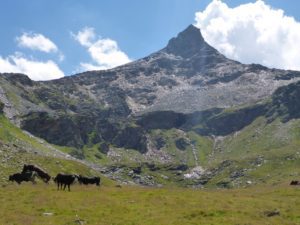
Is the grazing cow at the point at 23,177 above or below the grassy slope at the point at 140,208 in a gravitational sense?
above

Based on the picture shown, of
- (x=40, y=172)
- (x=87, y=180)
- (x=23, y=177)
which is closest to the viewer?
(x=87, y=180)

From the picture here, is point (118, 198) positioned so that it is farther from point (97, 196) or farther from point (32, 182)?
point (32, 182)

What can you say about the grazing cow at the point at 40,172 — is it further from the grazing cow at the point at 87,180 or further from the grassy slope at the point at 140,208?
the grassy slope at the point at 140,208

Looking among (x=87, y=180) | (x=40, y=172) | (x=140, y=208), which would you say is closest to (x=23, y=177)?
(x=40, y=172)

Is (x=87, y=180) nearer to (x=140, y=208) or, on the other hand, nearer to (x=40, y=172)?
(x=40, y=172)

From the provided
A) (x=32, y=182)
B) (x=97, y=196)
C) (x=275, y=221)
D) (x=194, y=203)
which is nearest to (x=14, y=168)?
(x=32, y=182)

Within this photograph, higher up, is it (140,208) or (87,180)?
(87,180)

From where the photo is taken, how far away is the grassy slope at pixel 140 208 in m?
36.6

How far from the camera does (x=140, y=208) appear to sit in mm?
41688

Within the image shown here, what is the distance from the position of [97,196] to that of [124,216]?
1068 centimetres

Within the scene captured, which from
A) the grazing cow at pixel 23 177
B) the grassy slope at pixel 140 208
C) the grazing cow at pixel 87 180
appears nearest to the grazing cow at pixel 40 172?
the grazing cow at pixel 23 177

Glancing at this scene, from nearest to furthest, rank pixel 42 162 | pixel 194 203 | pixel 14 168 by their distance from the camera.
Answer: pixel 194 203 → pixel 14 168 → pixel 42 162

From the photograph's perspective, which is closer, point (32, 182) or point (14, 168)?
point (32, 182)

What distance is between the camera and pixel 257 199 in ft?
159
